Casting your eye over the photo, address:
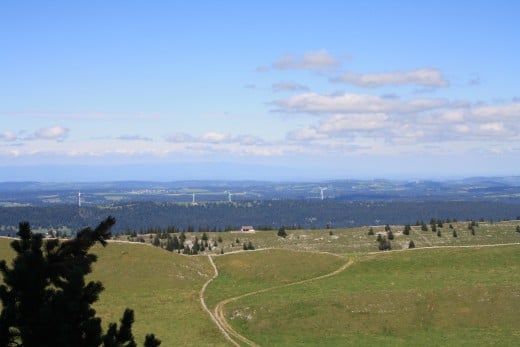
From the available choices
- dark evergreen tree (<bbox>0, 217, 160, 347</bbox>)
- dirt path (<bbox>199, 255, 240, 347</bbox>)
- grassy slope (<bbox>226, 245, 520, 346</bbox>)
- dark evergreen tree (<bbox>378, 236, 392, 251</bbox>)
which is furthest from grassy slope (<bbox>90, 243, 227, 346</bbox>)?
dark evergreen tree (<bbox>0, 217, 160, 347</bbox>)

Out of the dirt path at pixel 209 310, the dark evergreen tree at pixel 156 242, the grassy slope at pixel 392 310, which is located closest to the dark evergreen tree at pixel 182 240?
the dark evergreen tree at pixel 156 242

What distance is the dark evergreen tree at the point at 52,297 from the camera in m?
15.1

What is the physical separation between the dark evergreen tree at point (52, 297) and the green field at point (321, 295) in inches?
1383

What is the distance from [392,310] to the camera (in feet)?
184

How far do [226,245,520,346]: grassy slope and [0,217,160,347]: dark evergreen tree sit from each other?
120ft

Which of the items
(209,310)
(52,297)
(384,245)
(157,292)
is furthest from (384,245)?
(52,297)

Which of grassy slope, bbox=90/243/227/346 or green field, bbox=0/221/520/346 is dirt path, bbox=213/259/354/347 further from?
grassy slope, bbox=90/243/227/346

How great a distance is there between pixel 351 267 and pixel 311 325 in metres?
22.1

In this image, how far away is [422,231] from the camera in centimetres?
11225

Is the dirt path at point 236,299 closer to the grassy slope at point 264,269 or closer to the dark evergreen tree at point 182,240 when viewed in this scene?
the grassy slope at point 264,269

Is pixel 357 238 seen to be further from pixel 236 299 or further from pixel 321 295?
pixel 236 299

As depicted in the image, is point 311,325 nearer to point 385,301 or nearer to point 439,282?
point 385,301

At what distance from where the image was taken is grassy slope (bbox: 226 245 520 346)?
2016 inches

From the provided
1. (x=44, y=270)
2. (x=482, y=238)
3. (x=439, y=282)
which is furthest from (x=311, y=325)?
(x=482, y=238)
